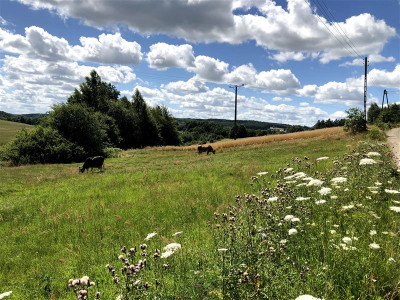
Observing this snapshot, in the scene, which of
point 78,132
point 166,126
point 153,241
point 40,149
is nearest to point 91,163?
point 153,241

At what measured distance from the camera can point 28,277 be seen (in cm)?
616

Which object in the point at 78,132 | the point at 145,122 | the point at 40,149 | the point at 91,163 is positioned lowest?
the point at 91,163

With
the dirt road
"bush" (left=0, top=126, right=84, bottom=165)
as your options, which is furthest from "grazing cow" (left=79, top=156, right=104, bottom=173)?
the dirt road

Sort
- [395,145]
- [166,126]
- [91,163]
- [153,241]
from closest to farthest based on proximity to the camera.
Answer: [153,241], [395,145], [91,163], [166,126]

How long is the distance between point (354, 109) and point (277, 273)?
42140 millimetres

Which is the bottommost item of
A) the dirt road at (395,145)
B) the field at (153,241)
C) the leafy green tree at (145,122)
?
the field at (153,241)

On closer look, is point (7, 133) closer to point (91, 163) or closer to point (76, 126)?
point (76, 126)

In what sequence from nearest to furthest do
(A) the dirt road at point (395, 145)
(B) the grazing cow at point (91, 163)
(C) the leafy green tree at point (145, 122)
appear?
(A) the dirt road at point (395, 145), (B) the grazing cow at point (91, 163), (C) the leafy green tree at point (145, 122)

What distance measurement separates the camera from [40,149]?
44906 mm

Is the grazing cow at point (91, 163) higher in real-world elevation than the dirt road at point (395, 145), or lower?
lower

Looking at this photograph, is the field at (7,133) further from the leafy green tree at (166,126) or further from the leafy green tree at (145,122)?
the leafy green tree at (166,126)

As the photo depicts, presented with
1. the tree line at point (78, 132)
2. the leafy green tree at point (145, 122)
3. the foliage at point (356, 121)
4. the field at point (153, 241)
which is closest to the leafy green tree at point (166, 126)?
the leafy green tree at point (145, 122)

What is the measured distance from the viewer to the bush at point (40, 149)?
42750mm

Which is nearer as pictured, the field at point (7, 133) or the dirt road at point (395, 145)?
the dirt road at point (395, 145)
